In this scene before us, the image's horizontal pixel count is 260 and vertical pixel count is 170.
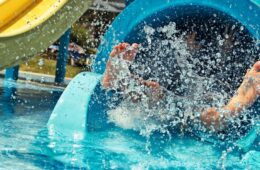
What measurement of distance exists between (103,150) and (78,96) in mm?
908

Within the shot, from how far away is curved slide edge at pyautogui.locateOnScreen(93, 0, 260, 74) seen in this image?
13.5 ft

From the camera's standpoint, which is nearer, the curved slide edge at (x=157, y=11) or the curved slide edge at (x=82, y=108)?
the curved slide edge at (x=82, y=108)

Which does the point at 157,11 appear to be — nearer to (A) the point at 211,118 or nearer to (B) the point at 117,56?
(B) the point at 117,56

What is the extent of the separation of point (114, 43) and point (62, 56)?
13.1ft

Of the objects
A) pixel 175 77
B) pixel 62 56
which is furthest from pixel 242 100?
pixel 62 56

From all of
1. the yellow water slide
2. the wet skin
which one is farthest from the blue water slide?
the yellow water slide

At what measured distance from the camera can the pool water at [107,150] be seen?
2836 mm

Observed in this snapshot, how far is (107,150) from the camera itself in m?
3.31

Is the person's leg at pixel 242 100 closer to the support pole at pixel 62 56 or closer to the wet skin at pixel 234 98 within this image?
the wet skin at pixel 234 98

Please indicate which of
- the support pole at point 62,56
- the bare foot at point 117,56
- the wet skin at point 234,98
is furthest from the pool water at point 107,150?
the support pole at point 62,56

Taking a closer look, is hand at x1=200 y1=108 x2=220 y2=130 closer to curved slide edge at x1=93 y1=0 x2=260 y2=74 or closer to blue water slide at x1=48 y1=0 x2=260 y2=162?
blue water slide at x1=48 y1=0 x2=260 y2=162

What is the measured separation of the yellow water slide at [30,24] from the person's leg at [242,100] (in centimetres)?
193

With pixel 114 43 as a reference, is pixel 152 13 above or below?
above

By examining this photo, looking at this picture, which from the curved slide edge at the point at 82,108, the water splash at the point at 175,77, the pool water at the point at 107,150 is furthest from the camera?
the water splash at the point at 175,77
